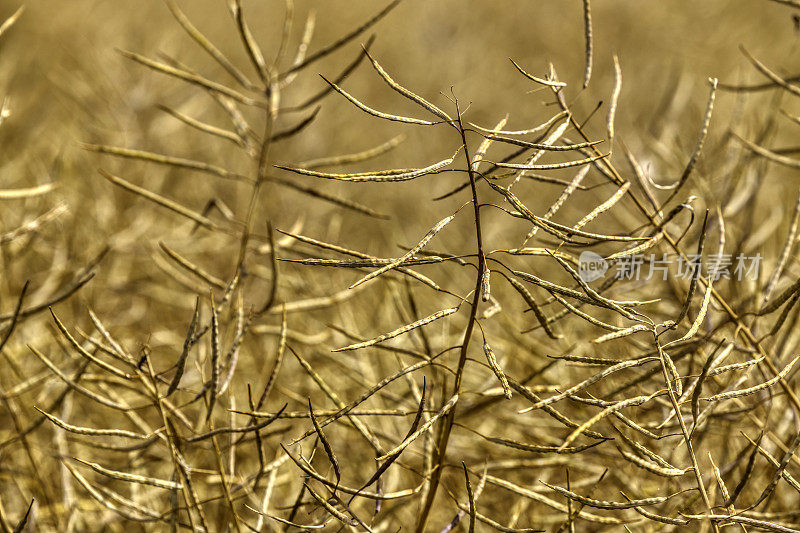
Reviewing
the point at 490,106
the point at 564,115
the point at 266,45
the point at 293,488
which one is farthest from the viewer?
the point at 266,45

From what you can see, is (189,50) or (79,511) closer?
(79,511)

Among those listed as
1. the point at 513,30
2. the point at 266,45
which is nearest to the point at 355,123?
the point at 266,45

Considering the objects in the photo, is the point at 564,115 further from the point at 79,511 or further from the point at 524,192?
the point at 524,192

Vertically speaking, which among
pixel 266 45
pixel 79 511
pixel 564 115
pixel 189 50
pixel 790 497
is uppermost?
pixel 266 45

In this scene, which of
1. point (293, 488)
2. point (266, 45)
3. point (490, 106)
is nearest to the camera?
point (293, 488)

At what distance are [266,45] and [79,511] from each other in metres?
2.16

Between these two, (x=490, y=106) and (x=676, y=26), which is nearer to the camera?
(x=490, y=106)

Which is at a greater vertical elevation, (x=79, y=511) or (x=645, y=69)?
(x=645, y=69)

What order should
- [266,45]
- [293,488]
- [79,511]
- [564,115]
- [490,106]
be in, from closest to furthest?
[564,115]
[79,511]
[293,488]
[490,106]
[266,45]

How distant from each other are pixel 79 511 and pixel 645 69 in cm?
219

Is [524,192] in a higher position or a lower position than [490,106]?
lower

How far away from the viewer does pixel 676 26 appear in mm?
2541

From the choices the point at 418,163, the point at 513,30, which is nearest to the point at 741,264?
the point at 418,163

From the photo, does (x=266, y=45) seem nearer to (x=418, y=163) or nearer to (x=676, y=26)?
(x=418, y=163)
